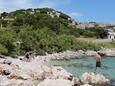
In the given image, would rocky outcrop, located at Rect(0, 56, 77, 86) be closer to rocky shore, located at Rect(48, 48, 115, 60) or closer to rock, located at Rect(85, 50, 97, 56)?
rocky shore, located at Rect(48, 48, 115, 60)

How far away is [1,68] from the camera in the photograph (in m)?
28.2

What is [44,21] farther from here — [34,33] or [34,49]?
[34,49]

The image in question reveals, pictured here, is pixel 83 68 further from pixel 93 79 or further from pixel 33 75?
pixel 33 75

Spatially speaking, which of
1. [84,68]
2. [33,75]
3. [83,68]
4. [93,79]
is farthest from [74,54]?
[33,75]

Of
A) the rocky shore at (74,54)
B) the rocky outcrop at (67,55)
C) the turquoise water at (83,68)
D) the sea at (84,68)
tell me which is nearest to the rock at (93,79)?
the sea at (84,68)

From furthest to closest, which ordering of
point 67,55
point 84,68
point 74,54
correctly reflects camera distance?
point 74,54 → point 67,55 → point 84,68

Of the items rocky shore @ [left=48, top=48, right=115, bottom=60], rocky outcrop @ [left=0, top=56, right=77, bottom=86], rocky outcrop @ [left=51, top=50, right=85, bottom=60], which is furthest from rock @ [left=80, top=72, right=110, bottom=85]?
rocky outcrop @ [left=51, top=50, right=85, bottom=60]

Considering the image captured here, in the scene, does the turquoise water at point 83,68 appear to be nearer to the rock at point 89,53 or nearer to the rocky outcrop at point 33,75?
the rocky outcrop at point 33,75

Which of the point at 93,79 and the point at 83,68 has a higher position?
the point at 93,79

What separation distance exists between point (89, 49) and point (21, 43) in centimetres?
2195

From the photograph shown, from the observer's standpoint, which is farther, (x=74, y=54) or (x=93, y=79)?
(x=74, y=54)

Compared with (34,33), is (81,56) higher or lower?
lower

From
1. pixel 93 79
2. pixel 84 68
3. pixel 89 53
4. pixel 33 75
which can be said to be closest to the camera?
pixel 33 75

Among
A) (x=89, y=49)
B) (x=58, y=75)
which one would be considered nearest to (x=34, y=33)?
(x=89, y=49)
